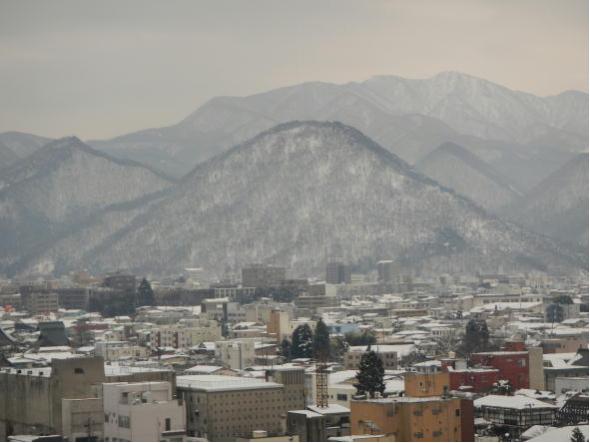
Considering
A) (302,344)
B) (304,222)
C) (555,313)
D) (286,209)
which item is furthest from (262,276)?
(302,344)

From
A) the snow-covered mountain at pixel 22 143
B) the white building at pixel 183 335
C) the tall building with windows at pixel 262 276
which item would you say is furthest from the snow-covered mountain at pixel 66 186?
the white building at pixel 183 335

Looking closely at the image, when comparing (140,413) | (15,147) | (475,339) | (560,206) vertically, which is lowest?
(140,413)

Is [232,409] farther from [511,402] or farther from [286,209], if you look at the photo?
[286,209]

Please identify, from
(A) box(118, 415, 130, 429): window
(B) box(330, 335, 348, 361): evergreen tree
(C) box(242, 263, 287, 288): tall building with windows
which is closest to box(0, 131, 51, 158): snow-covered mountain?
(C) box(242, 263, 287, 288): tall building with windows

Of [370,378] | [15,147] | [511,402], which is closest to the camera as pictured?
[511,402]

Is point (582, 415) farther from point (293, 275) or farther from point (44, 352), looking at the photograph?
point (293, 275)

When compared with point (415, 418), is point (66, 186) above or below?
above

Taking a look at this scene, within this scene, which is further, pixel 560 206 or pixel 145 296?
pixel 560 206

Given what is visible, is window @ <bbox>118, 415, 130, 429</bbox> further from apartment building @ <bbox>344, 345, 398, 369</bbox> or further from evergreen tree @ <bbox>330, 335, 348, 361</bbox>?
evergreen tree @ <bbox>330, 335, 348, 361</bbox>

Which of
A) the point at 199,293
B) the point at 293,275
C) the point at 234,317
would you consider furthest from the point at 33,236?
the point at 234,317
